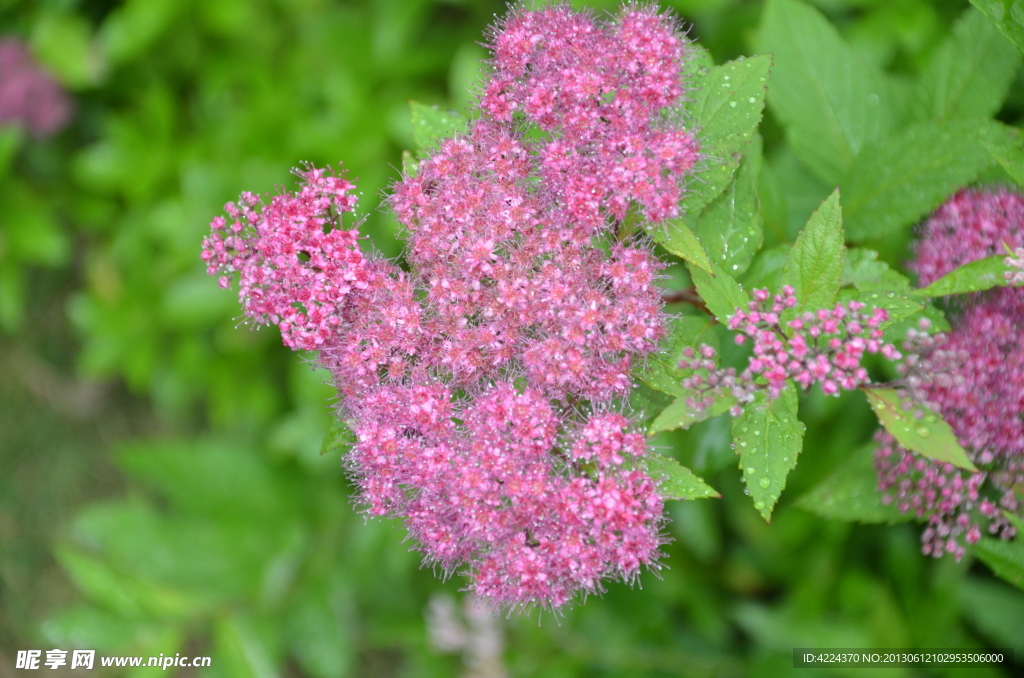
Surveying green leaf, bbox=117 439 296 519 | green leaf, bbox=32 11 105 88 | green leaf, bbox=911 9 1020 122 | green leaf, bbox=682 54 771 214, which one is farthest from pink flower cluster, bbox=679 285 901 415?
green leaf, bbox=32 11 105 88

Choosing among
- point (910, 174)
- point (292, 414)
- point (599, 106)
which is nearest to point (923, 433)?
point (910, 174)

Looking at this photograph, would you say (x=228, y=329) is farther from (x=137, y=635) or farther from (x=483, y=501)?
(x=483, y=501)

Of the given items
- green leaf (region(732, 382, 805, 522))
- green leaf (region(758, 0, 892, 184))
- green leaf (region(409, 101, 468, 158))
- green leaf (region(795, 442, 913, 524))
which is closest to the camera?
green leaf (region(732, 382, 805, 522))

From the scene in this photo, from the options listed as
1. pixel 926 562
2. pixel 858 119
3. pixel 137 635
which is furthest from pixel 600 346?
pixel 137 635

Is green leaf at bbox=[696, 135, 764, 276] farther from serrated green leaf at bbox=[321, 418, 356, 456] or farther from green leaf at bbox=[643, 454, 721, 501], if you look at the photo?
serrated green leaf at bbox=[321, 418, 356, 456]

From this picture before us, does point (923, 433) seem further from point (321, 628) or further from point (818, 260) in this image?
point (321, 628)
